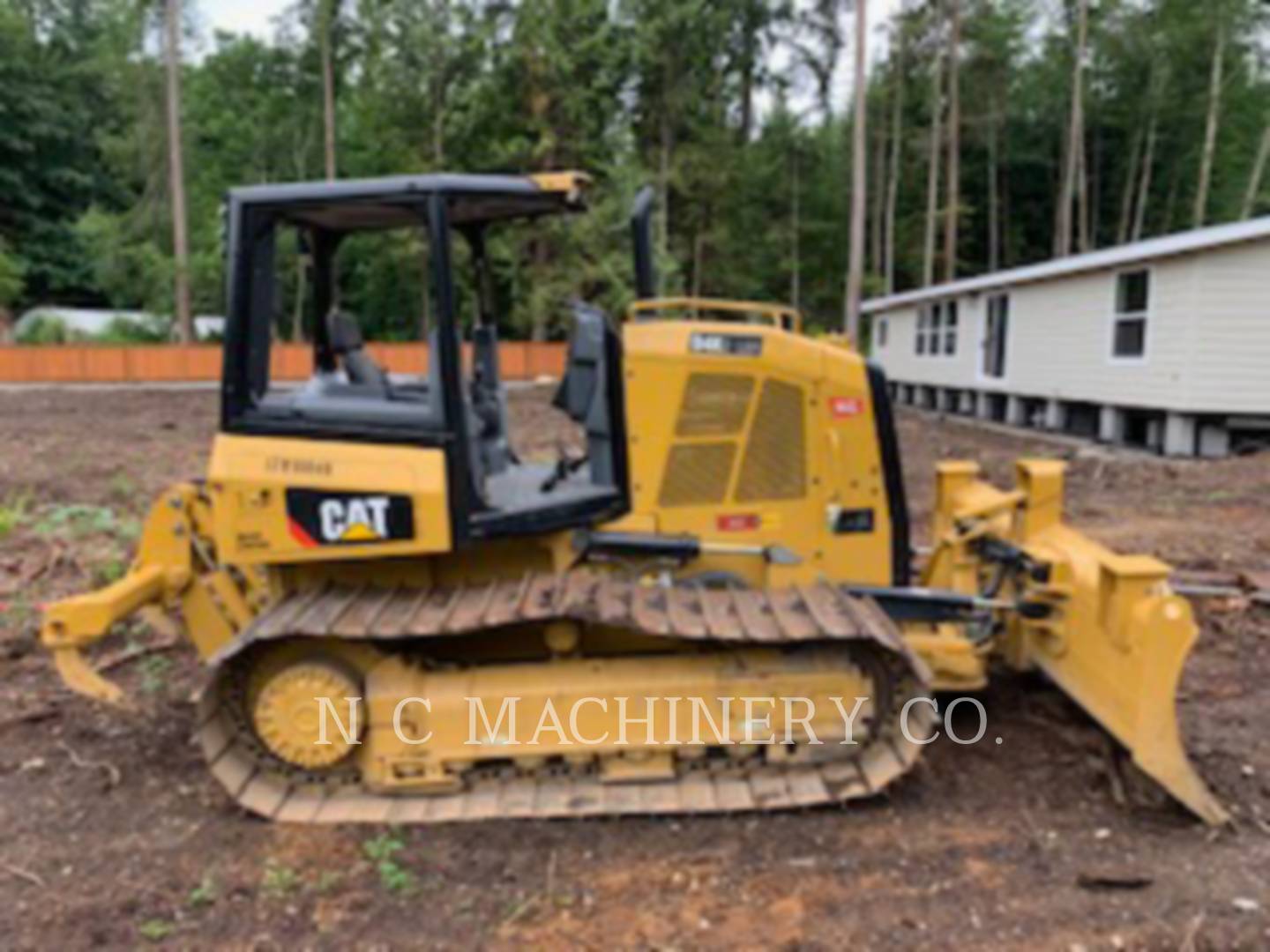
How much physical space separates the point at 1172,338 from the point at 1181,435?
1.39 m

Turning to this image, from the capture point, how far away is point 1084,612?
4.31 meters

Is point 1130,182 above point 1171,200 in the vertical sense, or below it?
above

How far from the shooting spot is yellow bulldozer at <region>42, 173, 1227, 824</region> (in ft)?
13.2

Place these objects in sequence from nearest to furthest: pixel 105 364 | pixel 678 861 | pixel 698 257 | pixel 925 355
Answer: pixel 678 861
pixel 925 355
pixel 105 364
pixel 698 257

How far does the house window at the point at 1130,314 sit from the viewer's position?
1598cm

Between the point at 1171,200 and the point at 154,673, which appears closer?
the point at 154,673

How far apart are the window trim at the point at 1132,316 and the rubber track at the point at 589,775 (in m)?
13.3

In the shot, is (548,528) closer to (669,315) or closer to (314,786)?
(314,786)

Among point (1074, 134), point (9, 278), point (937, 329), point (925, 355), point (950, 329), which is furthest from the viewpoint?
point (9, 278)

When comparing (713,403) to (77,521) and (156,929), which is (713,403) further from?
(77,521)

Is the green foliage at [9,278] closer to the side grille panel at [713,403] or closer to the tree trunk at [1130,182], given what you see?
the side grille panel at [713,403]

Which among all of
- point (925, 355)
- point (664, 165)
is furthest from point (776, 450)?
point (664, 165)

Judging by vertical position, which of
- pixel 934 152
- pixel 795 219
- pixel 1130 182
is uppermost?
pixel 934 152

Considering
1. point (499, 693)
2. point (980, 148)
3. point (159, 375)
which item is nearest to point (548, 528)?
point (499, 693)
